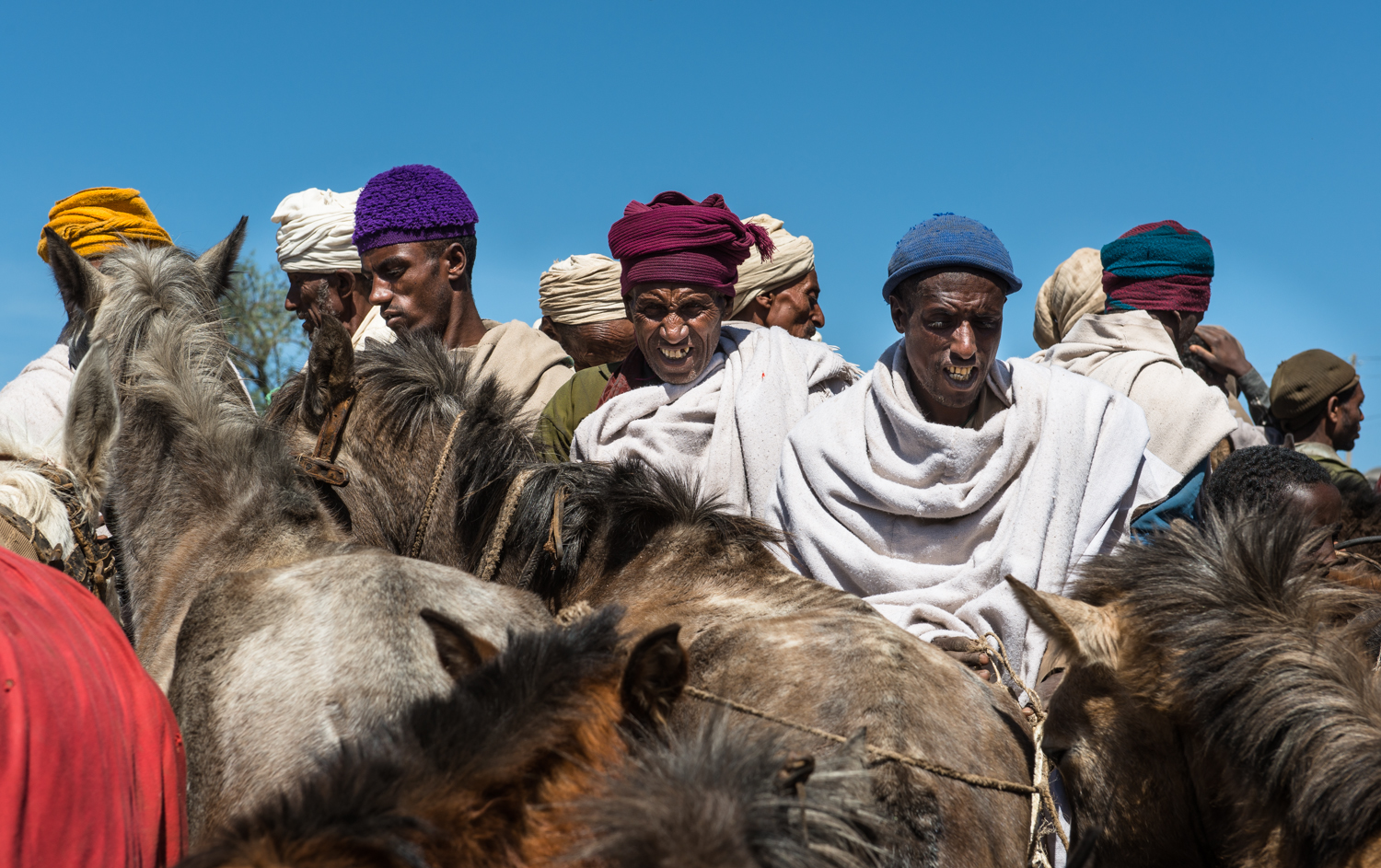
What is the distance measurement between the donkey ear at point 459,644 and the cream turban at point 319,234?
4.56 m

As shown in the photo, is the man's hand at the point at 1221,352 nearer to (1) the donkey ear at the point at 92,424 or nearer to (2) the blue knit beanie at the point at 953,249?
(2) the blue knit beanie at the point at 953,249

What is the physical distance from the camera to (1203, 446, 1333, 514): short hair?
13.2 feet

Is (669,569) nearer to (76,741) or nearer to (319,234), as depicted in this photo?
(76,741)

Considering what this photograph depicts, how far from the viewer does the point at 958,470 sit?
3.34 meters

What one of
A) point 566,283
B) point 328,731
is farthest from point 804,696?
point 566,283

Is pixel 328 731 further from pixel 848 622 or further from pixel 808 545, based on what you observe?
pixel 808 545

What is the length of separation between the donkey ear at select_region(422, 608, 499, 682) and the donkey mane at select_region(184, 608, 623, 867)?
11cm

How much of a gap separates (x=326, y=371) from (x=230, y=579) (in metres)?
1.03

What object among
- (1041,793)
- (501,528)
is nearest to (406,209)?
(501,528)

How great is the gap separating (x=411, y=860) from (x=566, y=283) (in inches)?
226

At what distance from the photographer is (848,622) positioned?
8.36ft

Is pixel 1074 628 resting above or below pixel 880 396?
below

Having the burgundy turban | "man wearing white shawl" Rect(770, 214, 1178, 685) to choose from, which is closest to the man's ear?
the burgundy turban

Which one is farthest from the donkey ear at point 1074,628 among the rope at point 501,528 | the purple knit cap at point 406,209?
the purple knit cap at point 406,209
